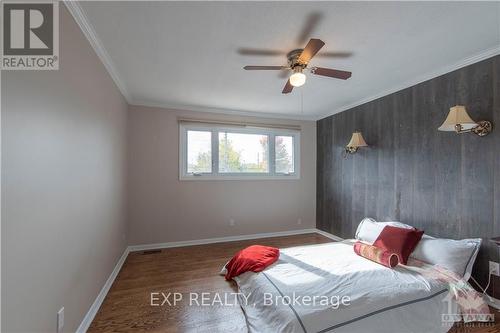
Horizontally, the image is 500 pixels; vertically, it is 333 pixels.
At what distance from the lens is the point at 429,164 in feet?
8.72

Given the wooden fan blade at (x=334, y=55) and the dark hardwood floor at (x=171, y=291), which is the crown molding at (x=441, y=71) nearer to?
the wooden fan blade at (x=334, y=55)

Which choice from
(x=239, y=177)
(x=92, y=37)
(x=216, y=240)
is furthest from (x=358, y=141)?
(x=92, y=37)

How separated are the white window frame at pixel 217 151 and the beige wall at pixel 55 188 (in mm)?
1599

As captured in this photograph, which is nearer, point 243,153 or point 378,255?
point 378,255

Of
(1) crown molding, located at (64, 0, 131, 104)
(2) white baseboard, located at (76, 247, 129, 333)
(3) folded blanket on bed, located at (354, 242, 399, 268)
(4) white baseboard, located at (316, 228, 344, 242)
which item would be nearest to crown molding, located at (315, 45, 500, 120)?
(3) folded blanket on bed, located at (354, 242, 399, 268)

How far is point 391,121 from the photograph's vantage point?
3139 mm

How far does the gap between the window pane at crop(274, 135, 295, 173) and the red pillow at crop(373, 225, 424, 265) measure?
237 cm

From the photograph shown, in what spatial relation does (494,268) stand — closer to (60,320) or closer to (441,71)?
(441,71)

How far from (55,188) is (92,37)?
135 cm

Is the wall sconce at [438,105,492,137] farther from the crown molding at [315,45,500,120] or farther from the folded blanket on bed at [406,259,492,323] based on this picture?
the folded blanket on bed at [406,259,492,323]

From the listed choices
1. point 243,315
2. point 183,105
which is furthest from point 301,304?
point 183,105

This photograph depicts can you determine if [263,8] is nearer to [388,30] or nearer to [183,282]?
[388,30]

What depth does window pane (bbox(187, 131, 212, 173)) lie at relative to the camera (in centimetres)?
400

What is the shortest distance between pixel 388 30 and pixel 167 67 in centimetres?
221
